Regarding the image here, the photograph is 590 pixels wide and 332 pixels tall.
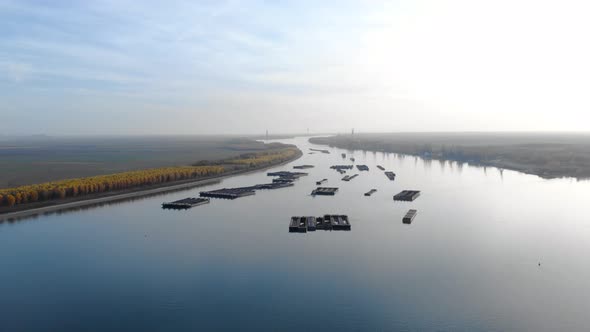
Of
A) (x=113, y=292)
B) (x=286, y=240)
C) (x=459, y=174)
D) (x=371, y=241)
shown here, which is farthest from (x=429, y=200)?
(x=113, y=292)

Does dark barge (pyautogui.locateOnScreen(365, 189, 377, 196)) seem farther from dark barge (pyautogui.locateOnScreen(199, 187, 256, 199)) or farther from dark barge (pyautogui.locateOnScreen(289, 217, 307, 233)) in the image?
dark barge (pyautogui.locateOnScreen(289, 217, 307, 233))

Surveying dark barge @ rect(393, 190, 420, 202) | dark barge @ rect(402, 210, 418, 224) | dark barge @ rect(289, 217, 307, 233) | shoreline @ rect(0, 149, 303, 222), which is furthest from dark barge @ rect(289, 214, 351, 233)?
shoreline @ rect(0, 149, 303, 222)

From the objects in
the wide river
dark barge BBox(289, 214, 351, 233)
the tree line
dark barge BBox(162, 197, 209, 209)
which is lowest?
the wide river

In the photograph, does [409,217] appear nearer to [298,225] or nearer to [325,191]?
[298,225]

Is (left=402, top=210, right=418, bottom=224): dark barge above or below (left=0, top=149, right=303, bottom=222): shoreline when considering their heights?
below

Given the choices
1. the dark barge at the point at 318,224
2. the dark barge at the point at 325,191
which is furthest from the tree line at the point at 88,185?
the dark barge at the point at 318,224

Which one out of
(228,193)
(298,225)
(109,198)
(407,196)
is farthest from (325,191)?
(109,198)
